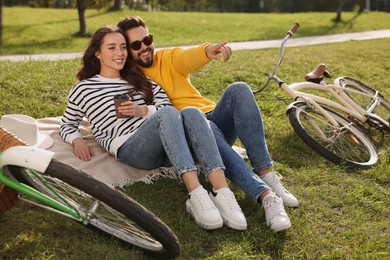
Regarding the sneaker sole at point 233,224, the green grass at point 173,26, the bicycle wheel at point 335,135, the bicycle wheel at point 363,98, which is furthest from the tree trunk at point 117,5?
the sneaker sole at point 233,224

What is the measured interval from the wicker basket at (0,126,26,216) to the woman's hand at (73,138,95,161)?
2.72 ft

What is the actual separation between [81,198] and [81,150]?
3.78ft

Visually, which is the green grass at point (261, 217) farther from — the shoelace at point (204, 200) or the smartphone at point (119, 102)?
the smartphone at point (119, 102)

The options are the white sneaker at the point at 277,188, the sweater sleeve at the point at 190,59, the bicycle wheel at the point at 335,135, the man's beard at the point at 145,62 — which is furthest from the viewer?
the bicycle wheel at the point at 335,135

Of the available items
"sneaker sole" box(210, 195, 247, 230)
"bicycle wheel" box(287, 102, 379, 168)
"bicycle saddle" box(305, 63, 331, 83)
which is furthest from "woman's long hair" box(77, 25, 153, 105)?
"bicycle saddle" box(305, 63, 331, 83)

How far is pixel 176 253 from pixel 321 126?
2601 millimetres

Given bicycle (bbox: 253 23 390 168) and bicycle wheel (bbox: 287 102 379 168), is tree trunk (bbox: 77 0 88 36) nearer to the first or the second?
bicycle (bbox: 253 23 390 168)

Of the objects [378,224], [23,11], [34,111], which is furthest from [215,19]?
[378,224]

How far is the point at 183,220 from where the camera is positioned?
3.21m

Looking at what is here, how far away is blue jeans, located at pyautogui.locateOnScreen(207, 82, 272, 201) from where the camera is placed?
129 inches

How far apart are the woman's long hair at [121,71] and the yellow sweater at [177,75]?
7.8 inches

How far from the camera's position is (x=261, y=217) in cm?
330

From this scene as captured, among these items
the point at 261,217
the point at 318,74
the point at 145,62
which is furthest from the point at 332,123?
the point at 145,62

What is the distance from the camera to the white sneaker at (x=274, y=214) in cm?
308
